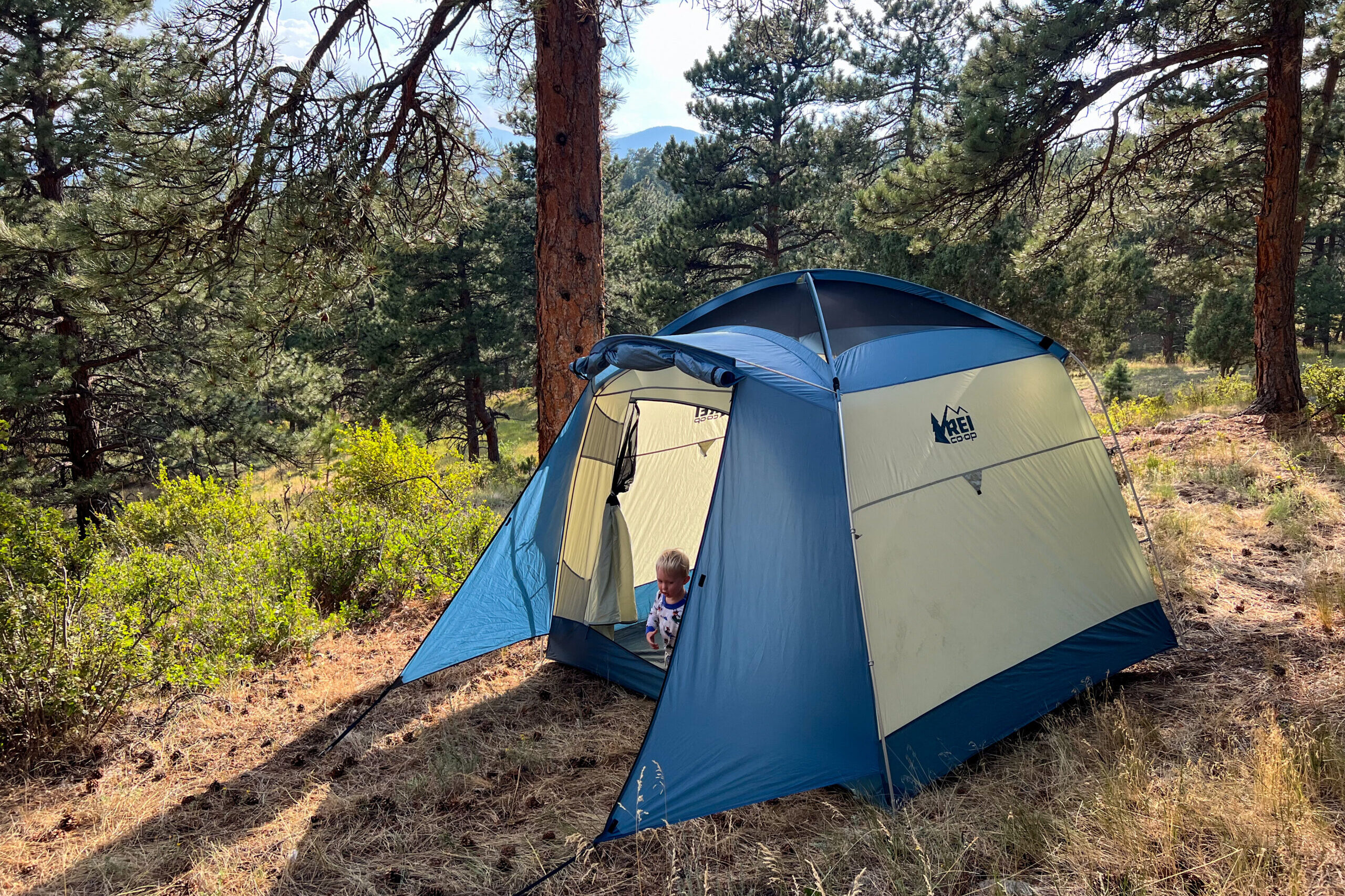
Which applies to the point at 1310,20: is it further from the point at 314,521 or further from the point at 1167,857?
the point at 314,521

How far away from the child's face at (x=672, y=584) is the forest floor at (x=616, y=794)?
0.62m

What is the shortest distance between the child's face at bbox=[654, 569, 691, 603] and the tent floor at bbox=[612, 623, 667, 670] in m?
0.34

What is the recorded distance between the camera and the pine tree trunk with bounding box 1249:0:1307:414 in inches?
294

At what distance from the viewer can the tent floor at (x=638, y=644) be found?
423cm

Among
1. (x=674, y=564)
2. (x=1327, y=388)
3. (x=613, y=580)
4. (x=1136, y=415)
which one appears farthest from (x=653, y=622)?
(x=1136, y=415)

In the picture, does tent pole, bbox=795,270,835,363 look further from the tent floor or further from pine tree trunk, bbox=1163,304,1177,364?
pine tree trunk, bbox=1163,304,1177,364

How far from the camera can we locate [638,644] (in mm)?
4465

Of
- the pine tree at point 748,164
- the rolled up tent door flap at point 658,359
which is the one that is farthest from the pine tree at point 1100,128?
the pine tree at point 748,164

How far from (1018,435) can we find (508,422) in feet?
94.7

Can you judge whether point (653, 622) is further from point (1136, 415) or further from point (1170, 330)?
point (1170, 330)

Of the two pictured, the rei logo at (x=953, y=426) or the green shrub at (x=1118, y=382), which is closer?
the rei logo at (x=953, y=426)

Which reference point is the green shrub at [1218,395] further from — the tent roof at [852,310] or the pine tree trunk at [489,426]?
the pine tree trunk at [489,426]

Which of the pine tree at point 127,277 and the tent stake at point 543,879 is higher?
the pine tree at point 127,277

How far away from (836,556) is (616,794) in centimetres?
140
